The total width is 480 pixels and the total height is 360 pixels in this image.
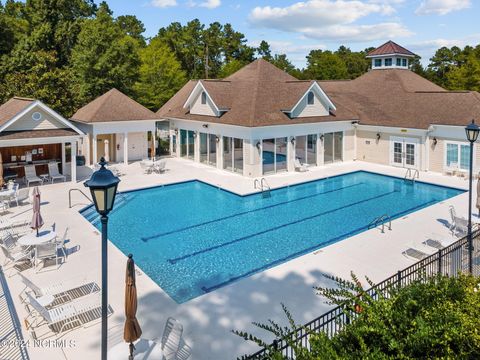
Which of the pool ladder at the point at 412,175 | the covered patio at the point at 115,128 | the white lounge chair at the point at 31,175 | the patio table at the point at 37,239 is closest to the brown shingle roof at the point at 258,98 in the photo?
the covered patio at the point at 115,128

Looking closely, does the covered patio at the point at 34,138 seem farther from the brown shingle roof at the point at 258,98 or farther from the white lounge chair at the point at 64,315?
the white lounge chair at the point at 64,315

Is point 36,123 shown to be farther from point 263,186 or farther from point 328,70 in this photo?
point 328,70

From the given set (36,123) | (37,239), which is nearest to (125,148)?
(36,123)

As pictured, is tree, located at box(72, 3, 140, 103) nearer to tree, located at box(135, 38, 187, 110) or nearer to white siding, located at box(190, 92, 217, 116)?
tree, located at box(135, 38, 187, 110)

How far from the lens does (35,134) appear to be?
21141 millimetres

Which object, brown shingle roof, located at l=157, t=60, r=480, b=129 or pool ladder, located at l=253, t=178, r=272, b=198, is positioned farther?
brown shingle roof, located at l=157, t=60, r=480, b=129

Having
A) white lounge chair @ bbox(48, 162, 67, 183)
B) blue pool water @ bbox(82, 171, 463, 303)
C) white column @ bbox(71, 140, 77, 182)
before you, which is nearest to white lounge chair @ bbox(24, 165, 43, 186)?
white lounge chair @ bbox(48, 162, 67, 183)

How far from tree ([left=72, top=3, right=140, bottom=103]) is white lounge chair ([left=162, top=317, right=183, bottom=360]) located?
33.1m

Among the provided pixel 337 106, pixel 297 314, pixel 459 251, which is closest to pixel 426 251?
pixel 459 251

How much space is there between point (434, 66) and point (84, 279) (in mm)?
79207

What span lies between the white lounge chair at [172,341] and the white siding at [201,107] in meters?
21.4

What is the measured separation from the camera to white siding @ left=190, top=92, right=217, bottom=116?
2816 centimetres

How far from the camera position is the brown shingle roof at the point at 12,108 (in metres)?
21.4

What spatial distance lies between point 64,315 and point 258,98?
66.9ft
